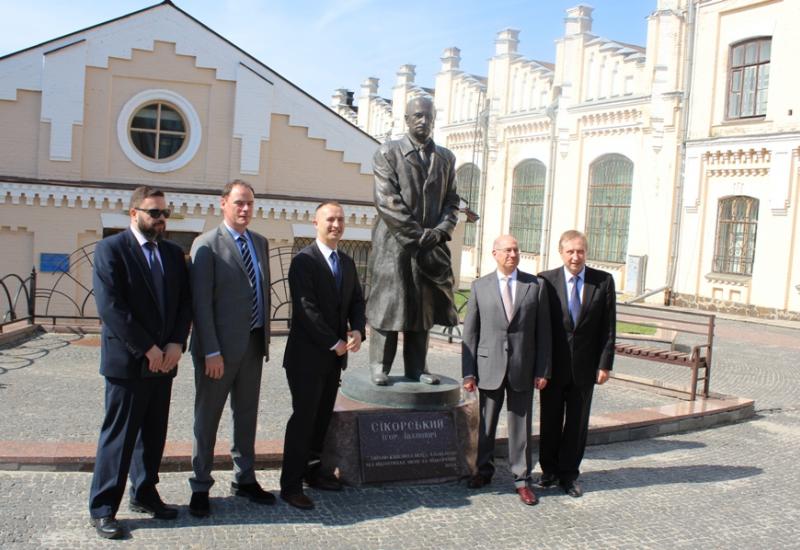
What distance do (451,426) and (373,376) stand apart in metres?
0.69

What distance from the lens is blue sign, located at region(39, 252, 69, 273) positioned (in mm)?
16812

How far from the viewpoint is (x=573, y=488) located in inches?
227

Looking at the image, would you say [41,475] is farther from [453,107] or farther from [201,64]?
[453,107]

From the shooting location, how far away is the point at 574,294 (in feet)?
19.0

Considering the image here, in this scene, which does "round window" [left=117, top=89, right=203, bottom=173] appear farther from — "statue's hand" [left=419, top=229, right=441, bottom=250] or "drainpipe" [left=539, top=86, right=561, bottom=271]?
"drainpipe" [left=539, top=86, right=561, bottom=271]

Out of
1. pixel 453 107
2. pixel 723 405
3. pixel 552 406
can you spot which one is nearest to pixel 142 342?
pixel 552 406

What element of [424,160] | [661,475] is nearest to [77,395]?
[424,160]

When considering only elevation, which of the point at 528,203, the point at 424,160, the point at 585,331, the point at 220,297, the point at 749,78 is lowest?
the point at 585,331

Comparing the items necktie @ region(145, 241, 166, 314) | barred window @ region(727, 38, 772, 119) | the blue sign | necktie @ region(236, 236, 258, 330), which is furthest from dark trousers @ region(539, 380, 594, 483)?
barred window @ region(727, 38, 772, 119)

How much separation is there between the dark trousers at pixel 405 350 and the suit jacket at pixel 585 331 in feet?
3.33

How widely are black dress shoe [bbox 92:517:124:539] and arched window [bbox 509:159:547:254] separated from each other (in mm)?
26374

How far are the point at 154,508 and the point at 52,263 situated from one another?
1345 centimetres

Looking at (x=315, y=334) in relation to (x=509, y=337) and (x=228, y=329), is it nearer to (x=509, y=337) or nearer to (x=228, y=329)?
(x=228, y=329)

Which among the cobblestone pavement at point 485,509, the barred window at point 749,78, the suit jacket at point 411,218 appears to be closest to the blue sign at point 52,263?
the cobblestone pavement at point 485,509
